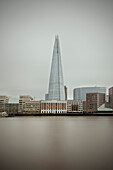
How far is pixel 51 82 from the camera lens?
81938 mm

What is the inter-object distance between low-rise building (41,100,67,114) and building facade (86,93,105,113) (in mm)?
9498

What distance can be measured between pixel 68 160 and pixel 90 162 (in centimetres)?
47

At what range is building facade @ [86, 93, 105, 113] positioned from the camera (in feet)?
238

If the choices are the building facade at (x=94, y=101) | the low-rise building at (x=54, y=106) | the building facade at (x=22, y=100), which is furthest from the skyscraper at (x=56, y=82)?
the building facade at (x=94, y=101)

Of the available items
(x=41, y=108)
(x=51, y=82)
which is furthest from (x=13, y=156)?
(x=51, y=82)

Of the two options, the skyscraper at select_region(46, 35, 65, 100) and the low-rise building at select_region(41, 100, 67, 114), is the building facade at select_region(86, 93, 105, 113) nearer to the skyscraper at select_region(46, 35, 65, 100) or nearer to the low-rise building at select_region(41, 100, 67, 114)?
the low-rise building at select_region(41, 100, 67, 114)

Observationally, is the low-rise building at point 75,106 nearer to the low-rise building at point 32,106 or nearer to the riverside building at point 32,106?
the low-rise building at point 32,106

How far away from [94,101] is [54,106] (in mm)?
15865

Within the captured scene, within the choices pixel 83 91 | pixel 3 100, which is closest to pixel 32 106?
pixel 3 100

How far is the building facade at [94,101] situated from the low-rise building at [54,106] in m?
9.50

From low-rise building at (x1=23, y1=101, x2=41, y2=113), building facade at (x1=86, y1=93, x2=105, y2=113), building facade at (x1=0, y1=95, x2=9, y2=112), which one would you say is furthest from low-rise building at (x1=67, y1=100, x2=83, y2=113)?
building facade at (x1=0, y1=95, x2=9, y2=112)

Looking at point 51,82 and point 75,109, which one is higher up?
point 51,82

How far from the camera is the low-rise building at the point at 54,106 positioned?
7625 cm

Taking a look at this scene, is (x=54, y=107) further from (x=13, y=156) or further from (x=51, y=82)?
(x=13, y=156)
